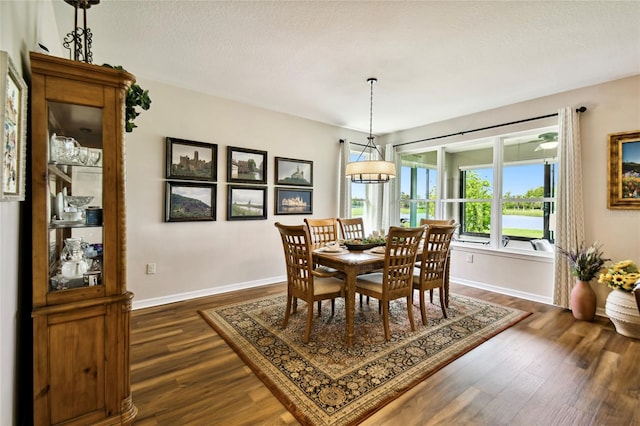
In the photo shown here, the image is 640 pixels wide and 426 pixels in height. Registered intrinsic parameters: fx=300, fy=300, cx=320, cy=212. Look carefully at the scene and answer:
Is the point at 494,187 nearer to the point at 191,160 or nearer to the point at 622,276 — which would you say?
the point at 622,276

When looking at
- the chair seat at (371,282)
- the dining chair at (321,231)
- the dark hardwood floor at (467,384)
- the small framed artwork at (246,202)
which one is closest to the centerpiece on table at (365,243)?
the chair seat at (371,282)

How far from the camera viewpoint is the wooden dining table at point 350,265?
8.29 feet

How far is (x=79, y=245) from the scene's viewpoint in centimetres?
162

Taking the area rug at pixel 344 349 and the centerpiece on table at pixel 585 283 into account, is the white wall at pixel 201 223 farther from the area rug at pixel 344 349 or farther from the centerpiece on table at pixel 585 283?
the centerpiece on table at pixel 585 283

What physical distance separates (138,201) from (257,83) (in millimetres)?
1913

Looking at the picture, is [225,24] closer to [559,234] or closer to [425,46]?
Answer: [425,46]

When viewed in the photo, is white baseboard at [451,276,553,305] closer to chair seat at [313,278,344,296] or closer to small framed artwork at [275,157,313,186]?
chair seat at [313,278,344,296]

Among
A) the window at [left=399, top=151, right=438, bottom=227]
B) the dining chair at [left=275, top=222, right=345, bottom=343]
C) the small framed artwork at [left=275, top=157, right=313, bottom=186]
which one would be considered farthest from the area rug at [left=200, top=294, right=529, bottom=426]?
the window at [left=399, top=151, right=438, bottom=227]

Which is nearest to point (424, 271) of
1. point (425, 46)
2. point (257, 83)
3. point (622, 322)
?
point (622, 322)

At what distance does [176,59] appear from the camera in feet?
9.63

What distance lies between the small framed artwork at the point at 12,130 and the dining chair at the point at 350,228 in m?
3.18

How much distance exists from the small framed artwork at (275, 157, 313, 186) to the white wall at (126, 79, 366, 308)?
10cm

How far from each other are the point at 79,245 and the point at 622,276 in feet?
14.6

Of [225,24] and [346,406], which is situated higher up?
[225,24]
